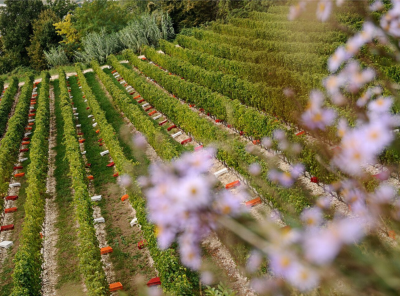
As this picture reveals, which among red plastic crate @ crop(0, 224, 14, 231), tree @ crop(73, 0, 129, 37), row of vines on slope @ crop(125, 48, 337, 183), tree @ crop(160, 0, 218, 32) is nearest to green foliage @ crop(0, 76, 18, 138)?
row of vines on slope @ crop(125, 48, 337, 183)

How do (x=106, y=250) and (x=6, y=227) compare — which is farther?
(x=6, y=227)

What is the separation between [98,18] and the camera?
3981 centimetres

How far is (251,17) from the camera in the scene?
28.9 metres

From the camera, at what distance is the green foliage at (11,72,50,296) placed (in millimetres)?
8094

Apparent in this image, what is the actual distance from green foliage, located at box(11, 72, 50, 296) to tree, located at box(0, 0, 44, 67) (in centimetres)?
3620

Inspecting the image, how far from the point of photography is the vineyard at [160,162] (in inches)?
299

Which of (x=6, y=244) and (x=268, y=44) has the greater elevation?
(x=268, y=44)

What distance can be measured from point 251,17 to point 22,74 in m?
21.1

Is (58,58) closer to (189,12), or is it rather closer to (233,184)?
(189,12)

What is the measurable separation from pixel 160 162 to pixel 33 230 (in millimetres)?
3549

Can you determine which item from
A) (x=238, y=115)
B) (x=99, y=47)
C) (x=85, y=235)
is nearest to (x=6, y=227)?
(x=85, y=235)

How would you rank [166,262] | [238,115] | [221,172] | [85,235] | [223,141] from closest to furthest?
[166,262] → [85,235] → [223,141] → [221,172] → [238,115]

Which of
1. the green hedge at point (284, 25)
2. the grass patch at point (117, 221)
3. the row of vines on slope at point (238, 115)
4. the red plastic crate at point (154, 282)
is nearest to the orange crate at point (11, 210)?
the grass patch at point (117, 221)

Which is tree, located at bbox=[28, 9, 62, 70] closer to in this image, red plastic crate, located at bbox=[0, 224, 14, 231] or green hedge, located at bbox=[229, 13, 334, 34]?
green hedge, located at bbox=[229, 13, 334, 34]
